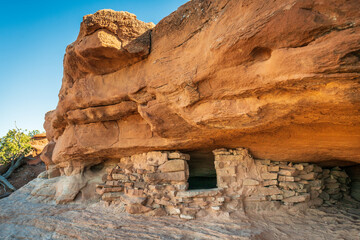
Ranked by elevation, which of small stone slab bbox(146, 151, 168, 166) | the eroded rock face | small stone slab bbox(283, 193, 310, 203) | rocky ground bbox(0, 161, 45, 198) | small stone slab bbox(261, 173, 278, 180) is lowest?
rocky ground bbox(0, 161, 45, 198)

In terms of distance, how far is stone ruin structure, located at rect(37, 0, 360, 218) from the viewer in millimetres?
2229

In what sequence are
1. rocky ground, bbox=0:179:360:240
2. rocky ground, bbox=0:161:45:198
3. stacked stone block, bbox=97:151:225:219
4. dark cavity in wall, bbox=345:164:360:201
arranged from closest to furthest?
1. rocky ground, bbox=0:179:360:240
2. stacked stone block, bbox=97:151:225:219
3. dark cavity in wall, bbox=345:164:360:201
4. rocky ground, bbox=0:161:45:198

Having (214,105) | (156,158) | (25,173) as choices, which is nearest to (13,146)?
(25,173)

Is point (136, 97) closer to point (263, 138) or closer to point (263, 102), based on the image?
point (263, 102)

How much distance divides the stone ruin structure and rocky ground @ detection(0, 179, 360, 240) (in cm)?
31

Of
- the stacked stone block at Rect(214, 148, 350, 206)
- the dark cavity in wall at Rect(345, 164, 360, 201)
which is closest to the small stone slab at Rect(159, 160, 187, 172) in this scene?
the stacked stone block at Rect(214, 148, 350, 206)

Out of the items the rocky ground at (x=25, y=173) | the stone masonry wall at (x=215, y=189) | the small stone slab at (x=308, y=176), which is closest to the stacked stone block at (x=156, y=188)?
the stone masonry wall at (x=215, y=189)

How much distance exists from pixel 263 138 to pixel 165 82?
2182 mm

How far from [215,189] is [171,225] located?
109cm

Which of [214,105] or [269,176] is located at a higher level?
[214,105]

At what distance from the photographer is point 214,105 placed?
3.15 meters

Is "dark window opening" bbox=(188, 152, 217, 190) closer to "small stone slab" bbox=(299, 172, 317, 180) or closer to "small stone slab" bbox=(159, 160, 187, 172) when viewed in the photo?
"small stone slab" bbox=(159, 160, 187, 172)

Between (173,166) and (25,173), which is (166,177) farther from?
(25,173)

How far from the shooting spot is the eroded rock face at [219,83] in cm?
214
